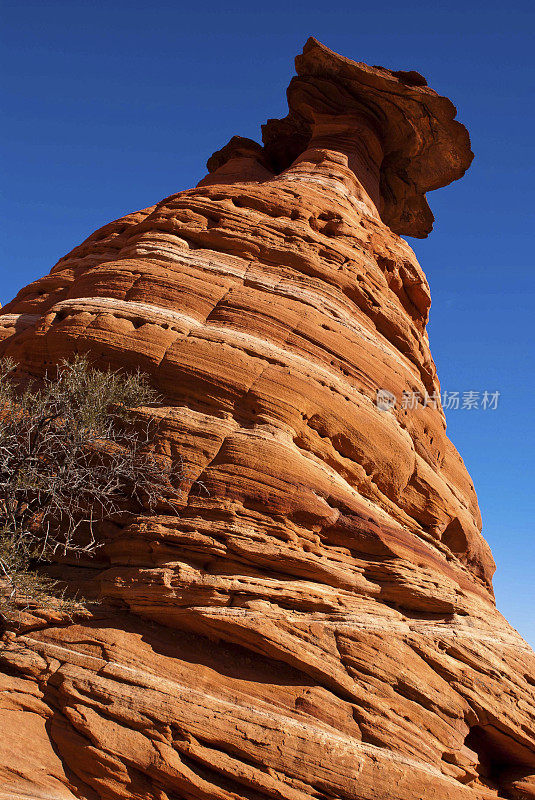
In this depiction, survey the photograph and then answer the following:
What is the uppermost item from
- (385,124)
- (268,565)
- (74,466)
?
(385,124)

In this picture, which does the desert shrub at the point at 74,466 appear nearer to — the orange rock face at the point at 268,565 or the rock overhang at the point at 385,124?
the orange rock face at the point at 268,565

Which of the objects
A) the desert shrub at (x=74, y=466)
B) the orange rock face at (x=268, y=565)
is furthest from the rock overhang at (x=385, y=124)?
the desert shrub at (x=74, y=466)

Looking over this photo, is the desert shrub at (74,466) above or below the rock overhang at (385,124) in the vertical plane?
below

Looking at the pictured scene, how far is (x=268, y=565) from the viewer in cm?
891

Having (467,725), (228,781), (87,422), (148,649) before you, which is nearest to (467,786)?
(467,725)

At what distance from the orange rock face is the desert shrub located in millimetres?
519

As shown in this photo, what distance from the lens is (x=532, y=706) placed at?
9664mm

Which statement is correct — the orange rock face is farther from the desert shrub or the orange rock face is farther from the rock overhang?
the rock overhang

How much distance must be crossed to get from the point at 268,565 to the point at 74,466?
381cm

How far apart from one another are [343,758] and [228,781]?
150 cm

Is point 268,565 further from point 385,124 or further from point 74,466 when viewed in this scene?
point 385,124

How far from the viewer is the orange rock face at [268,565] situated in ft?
23.5

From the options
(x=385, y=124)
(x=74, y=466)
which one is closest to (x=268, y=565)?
(x=74, y=466)

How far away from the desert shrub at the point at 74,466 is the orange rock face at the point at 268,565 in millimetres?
519
